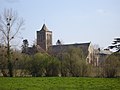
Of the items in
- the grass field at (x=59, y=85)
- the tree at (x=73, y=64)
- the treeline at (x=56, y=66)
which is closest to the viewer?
the grass field at (x=59, y=85)

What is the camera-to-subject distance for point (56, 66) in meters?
49.2

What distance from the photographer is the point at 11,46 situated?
49.1 m

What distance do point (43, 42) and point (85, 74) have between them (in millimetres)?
68642

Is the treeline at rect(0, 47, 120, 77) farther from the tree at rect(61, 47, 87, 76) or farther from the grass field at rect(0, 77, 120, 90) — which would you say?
the grass field at rect(0, 77, 120, 90)

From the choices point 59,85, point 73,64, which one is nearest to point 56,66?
point 73,64

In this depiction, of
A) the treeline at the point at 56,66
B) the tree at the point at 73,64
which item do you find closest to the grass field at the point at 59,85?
the treeline at the point at 56,66

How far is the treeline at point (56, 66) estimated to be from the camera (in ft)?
157

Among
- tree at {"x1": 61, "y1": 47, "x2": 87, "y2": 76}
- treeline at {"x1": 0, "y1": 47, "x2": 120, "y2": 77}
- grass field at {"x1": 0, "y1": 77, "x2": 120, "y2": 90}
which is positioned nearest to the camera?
grass field at {"x1": 0, "y1": 77, "x2": 120, "y2": 90}

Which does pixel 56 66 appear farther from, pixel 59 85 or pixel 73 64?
pixel 59 85

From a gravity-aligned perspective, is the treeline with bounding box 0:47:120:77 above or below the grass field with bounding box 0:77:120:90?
above

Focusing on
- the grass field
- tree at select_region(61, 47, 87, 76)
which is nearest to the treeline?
tree at select_region(61, 47, 87, 76)

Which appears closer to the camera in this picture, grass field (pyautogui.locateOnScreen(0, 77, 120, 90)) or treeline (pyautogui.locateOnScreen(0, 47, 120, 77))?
grass field (pyautogui.locateOnScreen(0, 77, 120, 90))

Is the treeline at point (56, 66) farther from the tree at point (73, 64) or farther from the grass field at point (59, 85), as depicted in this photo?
the grass field at point (59, 85)

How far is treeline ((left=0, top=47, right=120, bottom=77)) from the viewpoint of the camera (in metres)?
47.8
